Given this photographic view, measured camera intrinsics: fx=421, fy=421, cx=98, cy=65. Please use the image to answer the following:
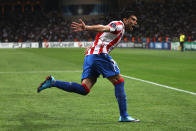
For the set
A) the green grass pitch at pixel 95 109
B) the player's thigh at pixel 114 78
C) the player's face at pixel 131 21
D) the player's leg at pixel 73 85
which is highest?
the player's face at pixel 131 21

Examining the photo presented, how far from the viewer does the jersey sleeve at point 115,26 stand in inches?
268

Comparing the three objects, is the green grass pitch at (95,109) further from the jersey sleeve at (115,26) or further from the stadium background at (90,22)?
the stadium background at (90,22)

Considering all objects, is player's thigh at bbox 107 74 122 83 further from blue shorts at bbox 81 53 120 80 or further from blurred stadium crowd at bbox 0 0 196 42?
blurred stadium crowd at bbox 0 0 196 42

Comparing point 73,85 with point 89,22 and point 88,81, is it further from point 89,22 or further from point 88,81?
point 89,22

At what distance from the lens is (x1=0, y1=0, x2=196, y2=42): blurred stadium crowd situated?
62625mm

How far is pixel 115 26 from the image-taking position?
6.84 m

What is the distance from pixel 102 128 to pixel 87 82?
90cm

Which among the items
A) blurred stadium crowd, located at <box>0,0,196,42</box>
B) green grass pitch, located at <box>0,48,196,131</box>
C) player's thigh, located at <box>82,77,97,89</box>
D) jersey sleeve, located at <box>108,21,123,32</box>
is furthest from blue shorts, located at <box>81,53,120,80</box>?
blurred stadium crowd, located at <box>0,0,196,42</box>

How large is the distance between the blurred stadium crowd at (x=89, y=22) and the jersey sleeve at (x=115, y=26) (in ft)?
169

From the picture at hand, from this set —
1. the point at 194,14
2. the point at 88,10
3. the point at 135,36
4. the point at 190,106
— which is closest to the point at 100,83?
the point at 190,106

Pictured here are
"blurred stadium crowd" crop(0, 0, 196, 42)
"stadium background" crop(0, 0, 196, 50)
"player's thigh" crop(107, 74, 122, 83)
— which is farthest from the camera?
"blurred stadium crowd" crop(0, 0, 196, 42)

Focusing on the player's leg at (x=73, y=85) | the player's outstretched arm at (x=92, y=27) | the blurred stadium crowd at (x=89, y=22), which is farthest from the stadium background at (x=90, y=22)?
the player's outstretched arm at (x=92, y=27)

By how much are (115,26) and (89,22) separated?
64775 mm

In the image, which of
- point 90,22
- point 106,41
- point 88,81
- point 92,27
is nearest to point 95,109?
point 88,81
